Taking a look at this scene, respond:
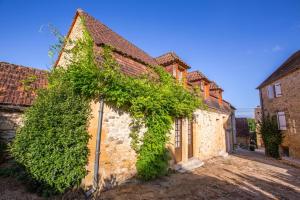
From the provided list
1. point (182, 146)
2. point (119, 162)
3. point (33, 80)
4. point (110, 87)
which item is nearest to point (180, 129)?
point (182, 146)

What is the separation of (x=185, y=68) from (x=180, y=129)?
3.72 meters

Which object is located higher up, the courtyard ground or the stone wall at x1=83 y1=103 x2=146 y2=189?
the stone wall at x1=83 y1=103 x2=146 y2=189

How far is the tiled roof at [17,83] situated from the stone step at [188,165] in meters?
7.45

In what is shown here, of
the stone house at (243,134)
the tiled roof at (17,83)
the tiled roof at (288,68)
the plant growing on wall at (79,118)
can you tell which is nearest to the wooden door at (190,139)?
the plant growing on wall at (79,118)

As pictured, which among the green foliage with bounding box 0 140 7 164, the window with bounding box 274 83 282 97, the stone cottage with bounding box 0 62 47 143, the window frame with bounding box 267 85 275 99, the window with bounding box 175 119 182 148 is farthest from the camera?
the window frame with bounding box 267 85 275 99

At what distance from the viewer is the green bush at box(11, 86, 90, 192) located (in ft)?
16.7

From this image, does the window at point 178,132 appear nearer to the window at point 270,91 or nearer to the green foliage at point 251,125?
the window at point 270,91

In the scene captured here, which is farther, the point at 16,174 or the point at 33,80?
the point at 33,80

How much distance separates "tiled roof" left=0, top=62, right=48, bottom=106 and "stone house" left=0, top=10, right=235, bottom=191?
38cm

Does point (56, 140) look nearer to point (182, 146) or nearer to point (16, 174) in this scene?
point (16, 174)

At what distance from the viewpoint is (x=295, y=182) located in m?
7.30

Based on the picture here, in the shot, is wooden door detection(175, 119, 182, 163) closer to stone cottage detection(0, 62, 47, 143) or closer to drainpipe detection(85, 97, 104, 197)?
drainpipe detection(85, 97, 104, 197)

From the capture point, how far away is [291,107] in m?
14.3

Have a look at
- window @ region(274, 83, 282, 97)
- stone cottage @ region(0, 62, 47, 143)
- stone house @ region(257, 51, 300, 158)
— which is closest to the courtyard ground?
stone cottage @ region(0, 62, 47, 143)
